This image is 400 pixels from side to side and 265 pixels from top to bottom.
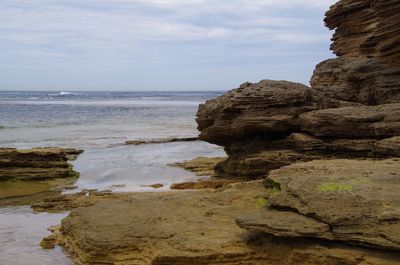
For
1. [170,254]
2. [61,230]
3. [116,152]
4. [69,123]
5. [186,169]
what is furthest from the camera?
[69,123]

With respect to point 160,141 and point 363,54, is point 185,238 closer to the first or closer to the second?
point 363,54

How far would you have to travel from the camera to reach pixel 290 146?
1684cm

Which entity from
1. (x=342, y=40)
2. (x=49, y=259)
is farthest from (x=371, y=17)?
(x=49, y=259)

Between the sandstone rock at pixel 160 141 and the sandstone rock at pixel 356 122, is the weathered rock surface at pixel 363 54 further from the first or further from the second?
the sandstone rock at pixel 160 141

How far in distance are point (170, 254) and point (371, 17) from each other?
696 inches

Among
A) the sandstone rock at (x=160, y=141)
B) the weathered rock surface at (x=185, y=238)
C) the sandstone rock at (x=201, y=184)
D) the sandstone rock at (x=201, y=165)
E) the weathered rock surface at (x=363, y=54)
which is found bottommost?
the sandstone rock at (x=160, y=141)

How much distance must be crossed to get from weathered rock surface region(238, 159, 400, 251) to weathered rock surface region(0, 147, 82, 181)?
40.8 feet

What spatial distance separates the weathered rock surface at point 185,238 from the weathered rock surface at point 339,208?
0.91 feet

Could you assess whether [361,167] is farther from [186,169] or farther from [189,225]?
[186,169]

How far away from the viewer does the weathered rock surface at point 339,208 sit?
7906 millimetres

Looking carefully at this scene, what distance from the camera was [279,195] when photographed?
959 cm

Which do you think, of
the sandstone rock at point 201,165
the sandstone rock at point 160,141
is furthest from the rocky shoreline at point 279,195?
the sandstone rock at point 160,141

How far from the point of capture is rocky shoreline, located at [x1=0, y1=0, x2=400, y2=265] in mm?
8359

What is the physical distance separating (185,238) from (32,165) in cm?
1258
